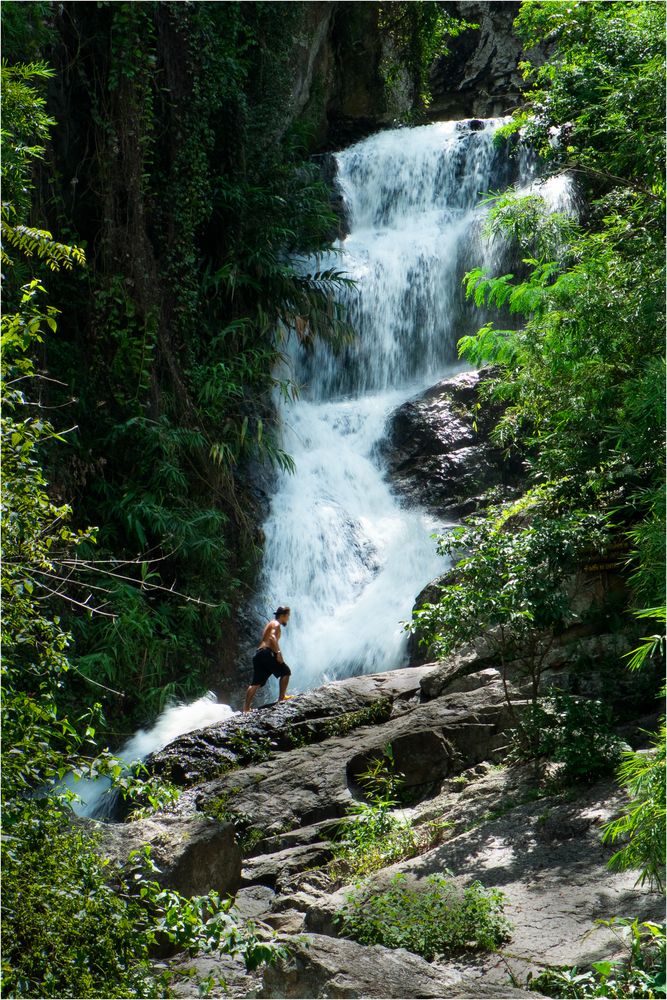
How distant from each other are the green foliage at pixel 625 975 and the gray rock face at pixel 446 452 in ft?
33.3

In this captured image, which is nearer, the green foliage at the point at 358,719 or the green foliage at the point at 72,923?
the green foliage at the point at 72,923

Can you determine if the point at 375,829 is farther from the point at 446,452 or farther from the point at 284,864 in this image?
the point at 446,452

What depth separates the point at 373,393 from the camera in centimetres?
1747

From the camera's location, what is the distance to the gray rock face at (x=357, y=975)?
508 centimetres

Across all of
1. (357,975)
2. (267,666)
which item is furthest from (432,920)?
(267,666)

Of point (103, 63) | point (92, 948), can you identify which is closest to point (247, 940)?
point (92, 948)

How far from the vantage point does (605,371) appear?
8.28 metres

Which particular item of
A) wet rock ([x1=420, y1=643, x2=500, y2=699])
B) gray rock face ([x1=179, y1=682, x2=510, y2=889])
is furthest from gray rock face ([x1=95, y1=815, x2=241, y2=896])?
wet rock ([x1=420, y1=643, x2=500, y2=699])

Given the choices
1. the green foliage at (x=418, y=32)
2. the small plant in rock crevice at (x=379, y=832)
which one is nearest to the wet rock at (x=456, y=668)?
the small plant in rock crevice at (x=379, y=832)

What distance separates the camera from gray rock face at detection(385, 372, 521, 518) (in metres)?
15.3

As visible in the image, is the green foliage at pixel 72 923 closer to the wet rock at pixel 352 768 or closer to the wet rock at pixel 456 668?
the wet rock at pixel 352 768

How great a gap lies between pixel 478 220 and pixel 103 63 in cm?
731

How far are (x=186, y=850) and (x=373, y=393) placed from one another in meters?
11.5

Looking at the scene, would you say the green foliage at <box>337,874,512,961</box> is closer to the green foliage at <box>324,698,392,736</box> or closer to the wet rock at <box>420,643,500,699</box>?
→ the wet rock at <box>420,643,500,699</box>
